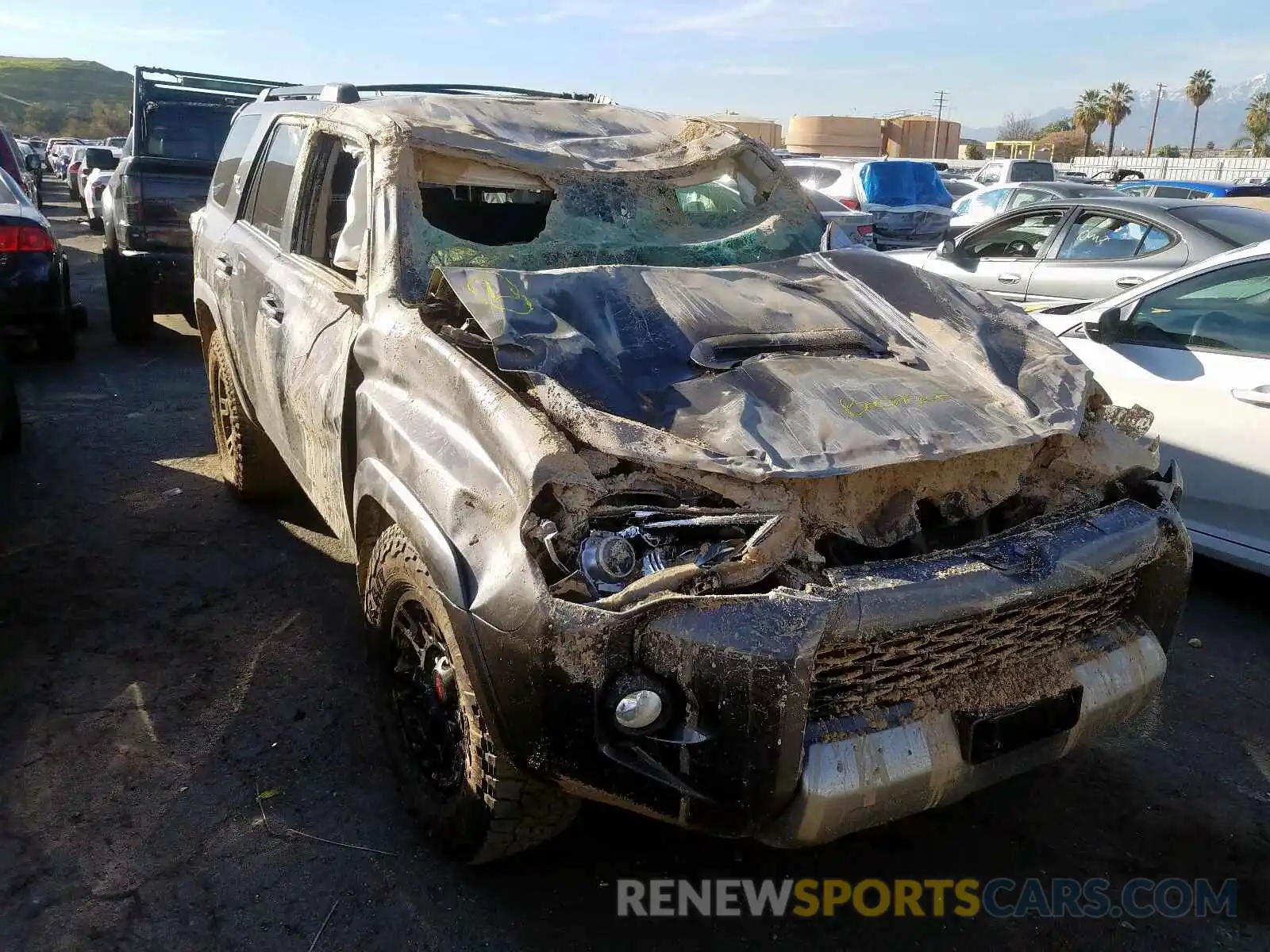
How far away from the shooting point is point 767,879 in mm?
2674

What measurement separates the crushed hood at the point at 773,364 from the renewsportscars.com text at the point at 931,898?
117cm

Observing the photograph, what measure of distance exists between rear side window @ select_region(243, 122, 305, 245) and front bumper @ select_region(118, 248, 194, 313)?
405cm

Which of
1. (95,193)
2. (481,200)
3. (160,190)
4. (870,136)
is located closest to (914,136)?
(870,136)

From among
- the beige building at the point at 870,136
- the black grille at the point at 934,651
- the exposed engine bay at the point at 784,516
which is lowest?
the black grille at the point at 934,651

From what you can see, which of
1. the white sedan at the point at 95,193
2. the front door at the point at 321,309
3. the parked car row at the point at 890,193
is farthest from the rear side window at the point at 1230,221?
the white sedan at the point at 95,193

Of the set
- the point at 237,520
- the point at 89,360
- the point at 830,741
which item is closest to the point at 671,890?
the point at 830,741

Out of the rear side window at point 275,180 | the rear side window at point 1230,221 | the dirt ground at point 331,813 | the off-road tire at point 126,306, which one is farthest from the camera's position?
the off-road tire at point 126,306

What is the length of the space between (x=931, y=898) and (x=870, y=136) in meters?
41.6

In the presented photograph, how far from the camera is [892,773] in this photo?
211cm

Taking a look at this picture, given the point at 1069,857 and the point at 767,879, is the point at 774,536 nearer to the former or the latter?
the point at 767,879

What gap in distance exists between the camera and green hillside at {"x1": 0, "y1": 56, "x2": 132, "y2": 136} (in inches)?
2532

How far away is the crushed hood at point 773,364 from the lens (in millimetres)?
2365

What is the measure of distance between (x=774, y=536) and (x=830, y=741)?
458mm

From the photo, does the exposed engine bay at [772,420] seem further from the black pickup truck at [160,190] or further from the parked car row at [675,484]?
the black pickup truck at [160,190]
